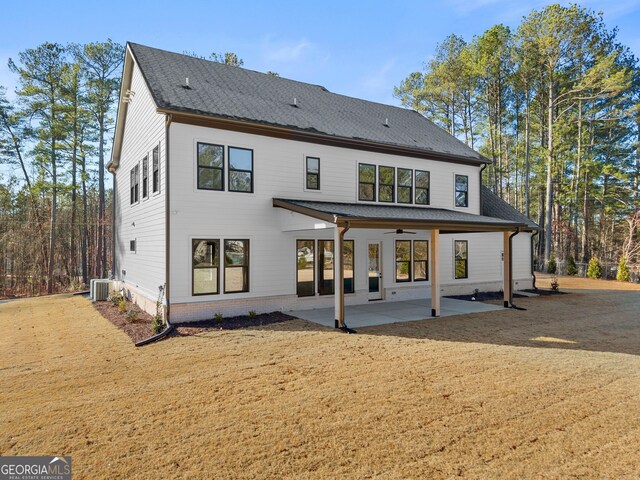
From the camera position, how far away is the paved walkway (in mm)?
10422

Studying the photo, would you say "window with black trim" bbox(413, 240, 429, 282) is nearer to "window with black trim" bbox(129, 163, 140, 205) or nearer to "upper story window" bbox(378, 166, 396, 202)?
"upper story window" bbox(378, 166, 396, 202)

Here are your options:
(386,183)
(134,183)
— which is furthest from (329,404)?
(134,183)

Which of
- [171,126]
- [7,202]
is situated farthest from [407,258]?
[7,202]

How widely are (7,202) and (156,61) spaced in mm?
18032

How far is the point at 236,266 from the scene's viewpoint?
35.5 feet

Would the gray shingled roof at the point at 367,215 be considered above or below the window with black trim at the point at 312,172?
below

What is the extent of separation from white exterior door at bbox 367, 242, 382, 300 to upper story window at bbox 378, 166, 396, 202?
69.6 inches

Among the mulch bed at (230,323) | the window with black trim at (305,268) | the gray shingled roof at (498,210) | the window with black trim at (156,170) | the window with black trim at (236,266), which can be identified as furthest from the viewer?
the gray shingled roof at (498,210)

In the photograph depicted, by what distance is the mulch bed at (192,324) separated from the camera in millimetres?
9109

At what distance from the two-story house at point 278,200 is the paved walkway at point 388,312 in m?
0.54

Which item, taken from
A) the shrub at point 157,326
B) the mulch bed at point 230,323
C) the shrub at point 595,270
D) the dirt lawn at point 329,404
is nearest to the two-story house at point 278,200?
the mulch bed at point 230,323

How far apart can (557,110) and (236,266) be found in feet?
94.0

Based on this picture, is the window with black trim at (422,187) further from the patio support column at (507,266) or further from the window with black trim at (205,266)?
the window with black trim at (205,266)

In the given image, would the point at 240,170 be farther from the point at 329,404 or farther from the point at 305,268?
the point at 329,404
